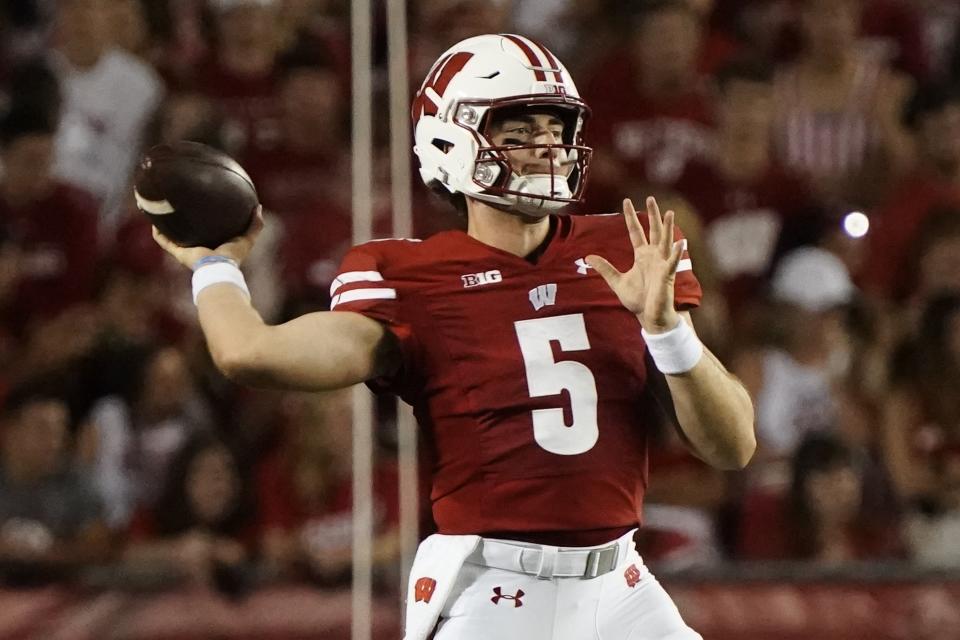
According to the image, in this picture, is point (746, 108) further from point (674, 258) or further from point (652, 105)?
point (674, 258)

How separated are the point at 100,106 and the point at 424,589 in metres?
3.48

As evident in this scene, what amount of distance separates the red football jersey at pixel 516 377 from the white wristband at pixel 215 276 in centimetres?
21

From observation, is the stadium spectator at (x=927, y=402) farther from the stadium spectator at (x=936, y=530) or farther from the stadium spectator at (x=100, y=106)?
the stadium spectator at (x=100, y=106)

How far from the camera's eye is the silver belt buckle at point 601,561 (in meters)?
2.58

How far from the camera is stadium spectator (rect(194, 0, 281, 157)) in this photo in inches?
215

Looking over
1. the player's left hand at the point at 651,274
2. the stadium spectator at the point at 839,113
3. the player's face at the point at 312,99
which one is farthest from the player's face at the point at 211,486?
the player's left hand at the point at 651,274

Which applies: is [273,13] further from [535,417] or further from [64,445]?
[535,417]

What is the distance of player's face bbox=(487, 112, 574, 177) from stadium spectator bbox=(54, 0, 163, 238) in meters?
2.91

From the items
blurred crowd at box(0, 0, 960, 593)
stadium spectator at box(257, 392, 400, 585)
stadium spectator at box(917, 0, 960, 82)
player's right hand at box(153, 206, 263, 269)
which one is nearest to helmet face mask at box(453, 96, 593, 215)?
player's right hand at box(153, 206, 263, 269)

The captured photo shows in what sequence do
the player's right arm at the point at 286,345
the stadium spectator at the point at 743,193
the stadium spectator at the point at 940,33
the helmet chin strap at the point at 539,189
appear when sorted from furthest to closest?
1. the stadium spectator at the point at 940,33
2. the stadium spectator at the point at 743,193
3. the helmet chin strap at the point at 539,189
4. the player's right arm at the point at 286,345

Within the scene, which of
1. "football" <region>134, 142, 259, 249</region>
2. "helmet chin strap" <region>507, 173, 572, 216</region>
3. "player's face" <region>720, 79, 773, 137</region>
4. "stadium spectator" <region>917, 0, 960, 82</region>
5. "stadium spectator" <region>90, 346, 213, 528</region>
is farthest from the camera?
"stadium spectator" <region>917, 0, 960, 82</region>

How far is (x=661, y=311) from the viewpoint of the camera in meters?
2.48

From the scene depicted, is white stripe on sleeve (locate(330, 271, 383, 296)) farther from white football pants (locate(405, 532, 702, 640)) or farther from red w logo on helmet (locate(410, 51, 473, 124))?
white football pants (locate(405, 532, 702, 640))

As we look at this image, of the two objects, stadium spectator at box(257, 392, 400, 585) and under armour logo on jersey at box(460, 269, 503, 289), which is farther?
stadium spectator at box(257, 392, 400, 585)
